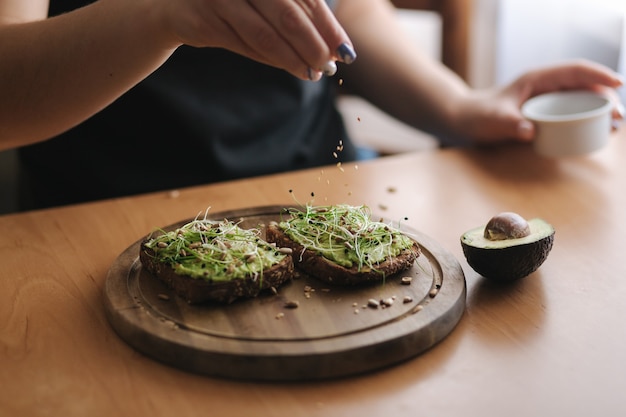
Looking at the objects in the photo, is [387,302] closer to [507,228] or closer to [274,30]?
[507,228]

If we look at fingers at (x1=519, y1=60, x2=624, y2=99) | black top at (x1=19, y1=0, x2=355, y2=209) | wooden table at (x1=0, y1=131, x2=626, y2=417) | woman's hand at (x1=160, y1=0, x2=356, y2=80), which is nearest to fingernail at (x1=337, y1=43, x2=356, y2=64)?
woman's hand at (x1=160, y1=0, x2=356, y2=80)

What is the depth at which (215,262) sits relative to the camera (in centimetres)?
110

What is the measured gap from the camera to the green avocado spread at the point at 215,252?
107 cm

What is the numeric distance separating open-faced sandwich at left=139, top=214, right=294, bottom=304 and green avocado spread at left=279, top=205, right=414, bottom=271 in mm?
64

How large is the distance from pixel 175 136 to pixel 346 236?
728 mm

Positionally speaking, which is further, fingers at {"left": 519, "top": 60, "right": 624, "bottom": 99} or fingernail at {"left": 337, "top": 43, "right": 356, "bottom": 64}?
Result: fingers at {"left": 519, "top": 60, "right": 624, "bottom": 99}

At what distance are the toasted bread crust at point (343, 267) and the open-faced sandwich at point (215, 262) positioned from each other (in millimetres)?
34

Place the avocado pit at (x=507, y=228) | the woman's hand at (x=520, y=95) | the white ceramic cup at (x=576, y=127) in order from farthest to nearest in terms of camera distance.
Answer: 1. the woman's hand at (x=520, y=95)
2. the white ceramic cup at (x=576, y=127)
3. the avocado pit at (x=507, y=228)

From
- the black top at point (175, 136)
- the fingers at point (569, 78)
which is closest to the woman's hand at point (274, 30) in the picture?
the black top at point (175, 136)

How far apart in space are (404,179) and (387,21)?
2.17 ft

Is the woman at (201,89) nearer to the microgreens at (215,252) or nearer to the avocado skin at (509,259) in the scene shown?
the microgreens at (215,252)

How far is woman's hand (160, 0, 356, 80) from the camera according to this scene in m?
1.06

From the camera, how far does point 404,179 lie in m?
1.62

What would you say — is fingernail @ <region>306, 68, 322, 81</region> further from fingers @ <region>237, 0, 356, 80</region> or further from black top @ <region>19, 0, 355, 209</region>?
black top @ <region>19, 0, 355, 209</region>
